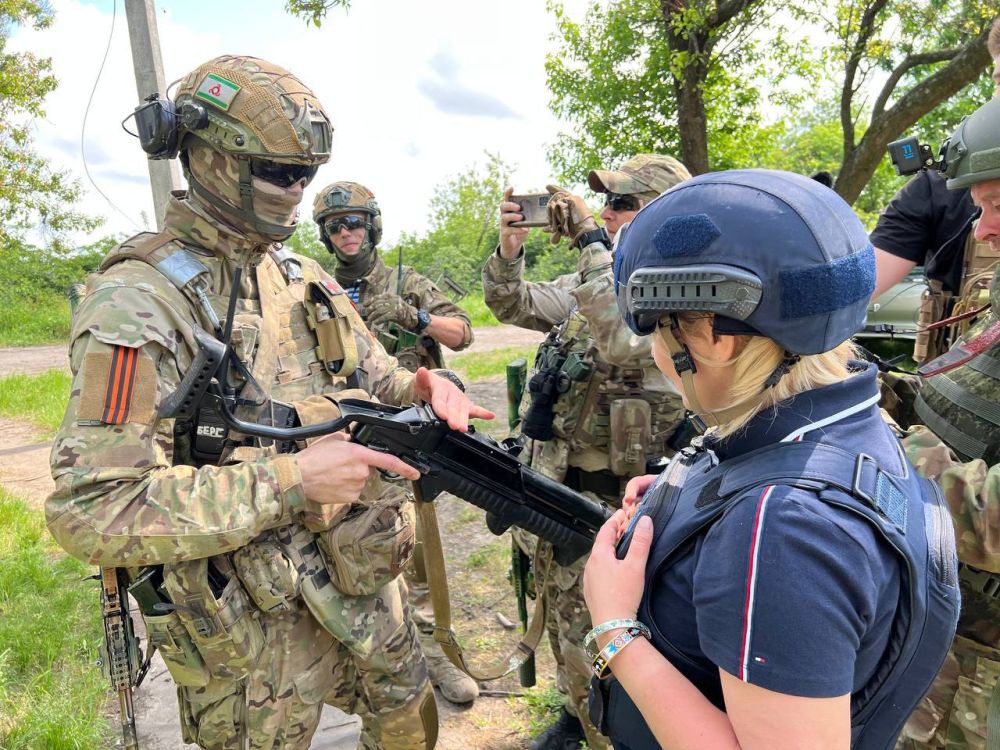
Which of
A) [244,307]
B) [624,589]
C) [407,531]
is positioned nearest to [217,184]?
[244,307]

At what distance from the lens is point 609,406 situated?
304 cm

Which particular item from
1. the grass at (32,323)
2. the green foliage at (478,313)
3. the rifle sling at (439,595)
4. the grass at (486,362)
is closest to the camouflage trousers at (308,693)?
the rifle sling at (439,595)

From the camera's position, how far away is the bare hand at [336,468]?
6.36 feet

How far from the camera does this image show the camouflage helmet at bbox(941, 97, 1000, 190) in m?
1.64

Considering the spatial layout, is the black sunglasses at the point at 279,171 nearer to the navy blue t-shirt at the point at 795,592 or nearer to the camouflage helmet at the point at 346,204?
the navy blue t-shirt at the point at 795,592

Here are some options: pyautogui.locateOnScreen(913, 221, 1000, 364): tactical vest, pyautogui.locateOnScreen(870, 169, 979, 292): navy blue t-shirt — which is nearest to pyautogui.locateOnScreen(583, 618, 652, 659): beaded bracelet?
pyautogui.locateOnScreen(913, 221, 1000, 364): tactical vest

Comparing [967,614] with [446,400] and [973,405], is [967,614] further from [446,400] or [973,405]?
[446,400]

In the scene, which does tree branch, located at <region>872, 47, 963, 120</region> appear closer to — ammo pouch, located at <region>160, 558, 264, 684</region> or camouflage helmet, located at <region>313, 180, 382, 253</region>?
camouflage helmet, located at <region>313, 180, 382, 253</region>

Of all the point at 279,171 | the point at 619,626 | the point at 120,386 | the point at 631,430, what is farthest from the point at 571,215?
the point at 619,626

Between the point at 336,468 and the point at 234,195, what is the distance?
35.7 inches

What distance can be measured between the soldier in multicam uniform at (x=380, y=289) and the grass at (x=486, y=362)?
5583 mm

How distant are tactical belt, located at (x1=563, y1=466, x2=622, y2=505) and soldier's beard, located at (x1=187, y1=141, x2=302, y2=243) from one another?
1.75 meters

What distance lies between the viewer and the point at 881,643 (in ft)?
3.49

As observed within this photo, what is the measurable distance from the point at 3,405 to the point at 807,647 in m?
10.5
